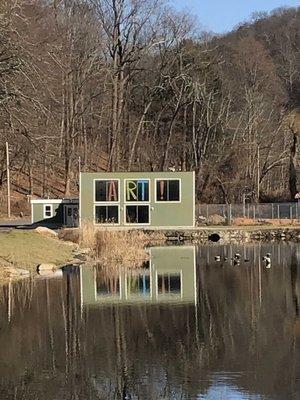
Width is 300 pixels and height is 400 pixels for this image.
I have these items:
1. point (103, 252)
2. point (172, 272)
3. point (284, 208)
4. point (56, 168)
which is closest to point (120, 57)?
point (56, 168)

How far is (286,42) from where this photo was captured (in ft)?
275

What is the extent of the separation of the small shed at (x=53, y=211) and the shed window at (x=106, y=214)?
114 inches

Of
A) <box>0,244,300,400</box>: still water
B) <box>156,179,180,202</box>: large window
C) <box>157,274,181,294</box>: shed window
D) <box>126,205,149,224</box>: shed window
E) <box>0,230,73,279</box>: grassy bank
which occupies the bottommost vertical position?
<box>0,244,300,400</box>: still water

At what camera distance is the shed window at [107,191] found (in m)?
46.2

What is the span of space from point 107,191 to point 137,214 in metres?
2.36

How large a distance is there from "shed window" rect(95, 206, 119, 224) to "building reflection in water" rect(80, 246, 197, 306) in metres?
14.6

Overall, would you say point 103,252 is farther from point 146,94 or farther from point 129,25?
point 146,94

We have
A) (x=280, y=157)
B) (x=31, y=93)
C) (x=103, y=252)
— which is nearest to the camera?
(x=31, y=93)

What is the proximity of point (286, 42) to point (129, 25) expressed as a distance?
3410 centimetres

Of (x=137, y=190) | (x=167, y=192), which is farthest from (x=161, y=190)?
(x=137, y=190)

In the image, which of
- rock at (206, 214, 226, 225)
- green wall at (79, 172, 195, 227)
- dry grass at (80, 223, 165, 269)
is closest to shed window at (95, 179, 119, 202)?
green wall at (79, 172, 195, 227)

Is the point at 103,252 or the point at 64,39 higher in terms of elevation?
the point at 64,39

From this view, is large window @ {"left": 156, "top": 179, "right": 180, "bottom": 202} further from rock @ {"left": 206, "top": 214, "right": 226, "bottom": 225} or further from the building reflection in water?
the building reflection in water

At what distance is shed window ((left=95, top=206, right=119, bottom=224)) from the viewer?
46219mm
